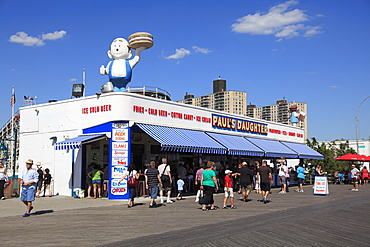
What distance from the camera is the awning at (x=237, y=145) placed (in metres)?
23.0

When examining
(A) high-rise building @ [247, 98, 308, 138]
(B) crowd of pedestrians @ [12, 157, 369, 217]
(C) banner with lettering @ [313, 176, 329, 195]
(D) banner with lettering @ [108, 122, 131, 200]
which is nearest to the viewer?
(B) crowd of pedestrians @ [12, 157, 369, 217]

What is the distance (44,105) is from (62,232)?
1352cm

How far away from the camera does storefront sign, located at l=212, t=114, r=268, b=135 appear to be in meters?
25.1

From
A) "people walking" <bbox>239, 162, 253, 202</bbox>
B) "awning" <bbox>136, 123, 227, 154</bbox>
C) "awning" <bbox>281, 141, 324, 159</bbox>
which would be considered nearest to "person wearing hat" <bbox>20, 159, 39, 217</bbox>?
"awning" <bbox>136, 123, 227, 154</bbox>

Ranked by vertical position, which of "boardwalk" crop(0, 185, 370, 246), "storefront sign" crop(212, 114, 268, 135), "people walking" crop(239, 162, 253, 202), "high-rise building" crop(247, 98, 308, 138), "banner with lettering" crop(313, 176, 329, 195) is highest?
"high-rise building" crop(247, 98, 308, 138)

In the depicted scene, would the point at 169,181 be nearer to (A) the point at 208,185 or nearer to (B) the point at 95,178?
(A) the point at 208,185

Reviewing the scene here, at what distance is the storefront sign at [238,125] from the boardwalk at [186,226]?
34.3ft

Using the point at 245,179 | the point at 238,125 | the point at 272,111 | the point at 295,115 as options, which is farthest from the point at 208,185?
the point at 272,111

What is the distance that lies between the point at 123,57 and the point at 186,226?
12368 millimetres

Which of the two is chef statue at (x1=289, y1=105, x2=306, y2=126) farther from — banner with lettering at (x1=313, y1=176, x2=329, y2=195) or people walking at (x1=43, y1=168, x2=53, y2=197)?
people walking at (x1=43, y1=168, x2=53, y2=197)

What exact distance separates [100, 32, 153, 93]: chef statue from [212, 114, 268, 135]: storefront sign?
21.5 ft

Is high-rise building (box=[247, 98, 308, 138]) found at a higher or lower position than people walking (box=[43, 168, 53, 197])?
higher

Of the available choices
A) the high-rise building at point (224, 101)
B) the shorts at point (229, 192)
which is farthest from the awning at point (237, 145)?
the high-rise building at point (224, 101)

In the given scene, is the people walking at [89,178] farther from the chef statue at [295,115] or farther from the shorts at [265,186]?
the chef statue at [295,115]
